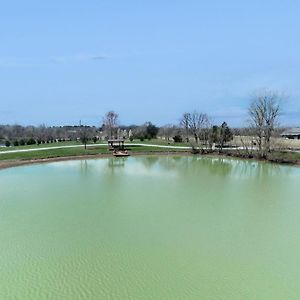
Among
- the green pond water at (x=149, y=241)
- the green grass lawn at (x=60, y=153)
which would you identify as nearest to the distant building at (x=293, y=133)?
the green grass lawn at (x=60, y=153)

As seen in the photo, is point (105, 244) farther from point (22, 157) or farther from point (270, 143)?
point (270, 143)

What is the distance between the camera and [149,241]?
7.03 meters

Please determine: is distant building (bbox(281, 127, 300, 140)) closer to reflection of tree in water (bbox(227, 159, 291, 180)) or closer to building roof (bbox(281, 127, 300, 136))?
building roof (bbox(281, 127, 300, 136))

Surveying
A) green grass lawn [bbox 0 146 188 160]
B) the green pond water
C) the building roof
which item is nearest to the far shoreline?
green grass lawn [bbox 0 146 188 160]

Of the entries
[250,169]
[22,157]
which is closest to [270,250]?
[250,169]

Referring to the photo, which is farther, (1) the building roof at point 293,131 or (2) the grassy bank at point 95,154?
(1) the building roof at point 293,131

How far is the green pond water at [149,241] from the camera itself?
17.1ft

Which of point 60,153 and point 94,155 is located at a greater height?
point 60,153

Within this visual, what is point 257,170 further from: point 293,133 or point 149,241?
point 293,133

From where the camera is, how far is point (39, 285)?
5.24 metres

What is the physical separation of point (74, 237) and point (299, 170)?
13955 mm

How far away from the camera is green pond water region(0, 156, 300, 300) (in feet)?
17.1

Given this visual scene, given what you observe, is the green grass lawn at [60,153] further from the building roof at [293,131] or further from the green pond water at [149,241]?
the building roof at [293,131]

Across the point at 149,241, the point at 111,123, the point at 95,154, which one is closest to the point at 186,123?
the point at 111,123
